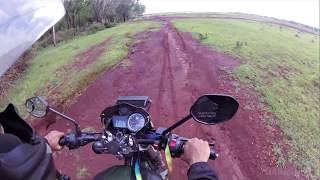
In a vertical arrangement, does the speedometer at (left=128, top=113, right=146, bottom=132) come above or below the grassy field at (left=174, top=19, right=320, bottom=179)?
above

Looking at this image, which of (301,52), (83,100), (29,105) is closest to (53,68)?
(83,100)

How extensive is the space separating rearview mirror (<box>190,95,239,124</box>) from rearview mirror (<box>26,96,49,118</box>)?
89cm

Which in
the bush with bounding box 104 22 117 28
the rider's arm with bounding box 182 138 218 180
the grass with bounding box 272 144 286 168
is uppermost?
the rider's arm with bounding box 182 138 218 180

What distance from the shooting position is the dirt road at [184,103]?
706cm

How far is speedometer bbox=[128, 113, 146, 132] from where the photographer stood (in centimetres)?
283

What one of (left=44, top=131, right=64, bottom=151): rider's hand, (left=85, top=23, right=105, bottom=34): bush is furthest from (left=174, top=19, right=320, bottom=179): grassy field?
(left=44, top=131, right=64, bottom=151): rider's hand

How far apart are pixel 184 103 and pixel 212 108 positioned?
20.7ft

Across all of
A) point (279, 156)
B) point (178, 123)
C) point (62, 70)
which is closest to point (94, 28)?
point (62, 70)

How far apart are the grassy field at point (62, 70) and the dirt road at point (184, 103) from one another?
46 cm

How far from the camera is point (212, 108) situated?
270 cm

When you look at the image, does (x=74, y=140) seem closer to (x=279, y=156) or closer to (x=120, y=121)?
(x=120, y=121)

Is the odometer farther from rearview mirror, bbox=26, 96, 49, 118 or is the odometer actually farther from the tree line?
the tree line

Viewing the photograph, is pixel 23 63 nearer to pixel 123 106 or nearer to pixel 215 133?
pixel 215 133

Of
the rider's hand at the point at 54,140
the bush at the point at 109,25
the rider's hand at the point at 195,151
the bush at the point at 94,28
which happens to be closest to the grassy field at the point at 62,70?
the bush at the point at 94,28
